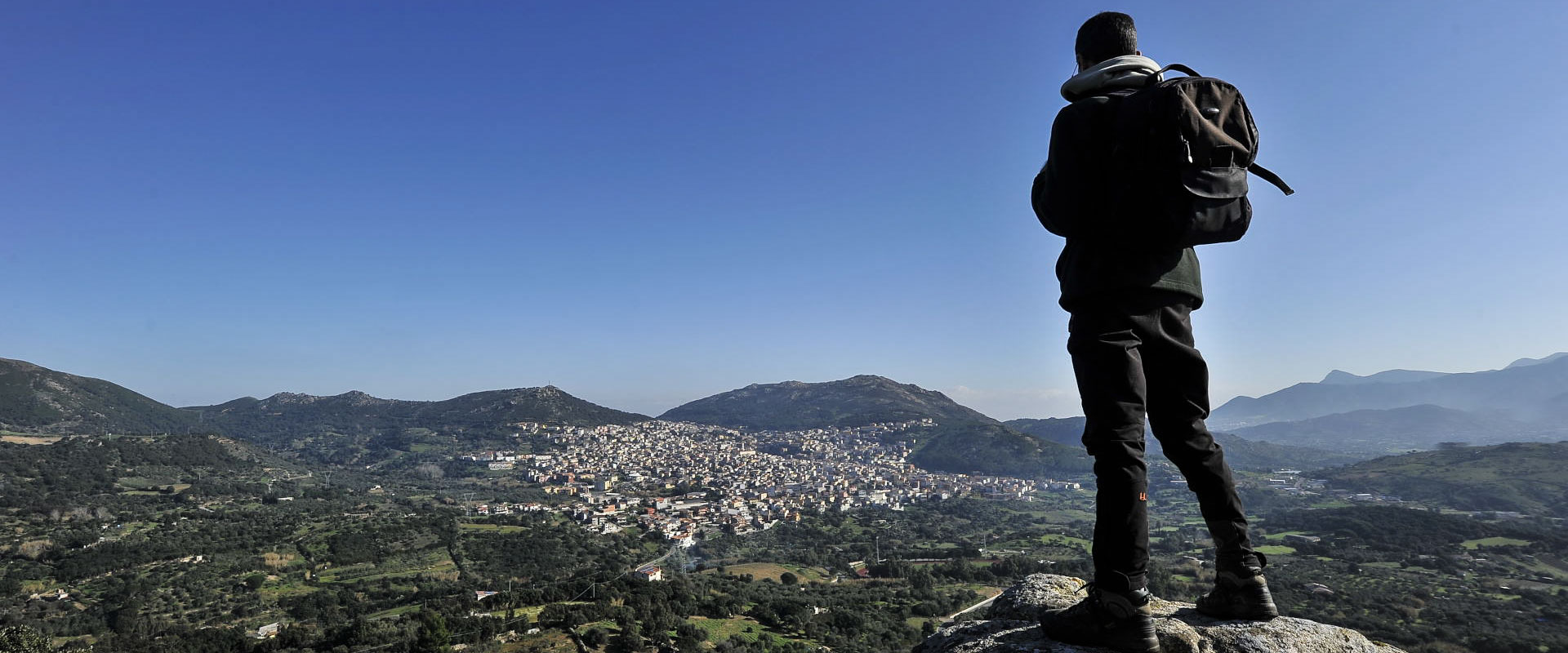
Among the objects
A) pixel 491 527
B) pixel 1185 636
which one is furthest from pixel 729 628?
pixel 491 527

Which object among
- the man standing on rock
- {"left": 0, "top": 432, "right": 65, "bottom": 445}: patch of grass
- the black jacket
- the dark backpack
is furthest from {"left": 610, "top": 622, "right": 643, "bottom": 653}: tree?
{"left": 0, "top": 432, "right": 65, "bottom": 445}: patch of grass

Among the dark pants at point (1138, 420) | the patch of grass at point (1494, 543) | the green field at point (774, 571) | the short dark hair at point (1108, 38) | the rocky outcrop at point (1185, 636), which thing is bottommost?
the green field at point (774, 571)

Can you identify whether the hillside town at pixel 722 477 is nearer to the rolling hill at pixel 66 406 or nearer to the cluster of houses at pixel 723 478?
the cluster of houses at pixel 723 478

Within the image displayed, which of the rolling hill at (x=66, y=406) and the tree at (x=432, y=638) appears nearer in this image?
the tree at (x=432, y=638)

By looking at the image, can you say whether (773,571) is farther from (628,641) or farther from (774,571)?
(628,641)

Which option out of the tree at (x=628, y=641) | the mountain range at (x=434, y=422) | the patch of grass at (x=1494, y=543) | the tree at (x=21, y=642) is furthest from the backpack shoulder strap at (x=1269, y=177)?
the mountain range at (x=434, y=422)

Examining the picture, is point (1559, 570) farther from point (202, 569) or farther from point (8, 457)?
point (8, 457)
